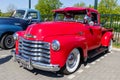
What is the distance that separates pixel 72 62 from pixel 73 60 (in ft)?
0.22

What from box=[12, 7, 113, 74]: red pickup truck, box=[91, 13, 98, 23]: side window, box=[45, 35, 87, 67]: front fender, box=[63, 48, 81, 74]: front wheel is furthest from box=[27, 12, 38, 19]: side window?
box=[45, 35, 87, 67]: front fender

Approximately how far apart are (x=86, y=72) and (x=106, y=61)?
1.71m

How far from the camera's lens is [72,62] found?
223 inches

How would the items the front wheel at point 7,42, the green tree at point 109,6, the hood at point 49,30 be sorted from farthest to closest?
the green tree at point 109,6, the front wheel at point 7,42, the hood at point 49,30

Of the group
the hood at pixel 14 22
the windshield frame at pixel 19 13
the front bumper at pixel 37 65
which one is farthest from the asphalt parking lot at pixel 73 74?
the windshield frame at pixel 19 13

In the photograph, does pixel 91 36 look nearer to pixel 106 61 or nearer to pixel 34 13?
pixel 106 61

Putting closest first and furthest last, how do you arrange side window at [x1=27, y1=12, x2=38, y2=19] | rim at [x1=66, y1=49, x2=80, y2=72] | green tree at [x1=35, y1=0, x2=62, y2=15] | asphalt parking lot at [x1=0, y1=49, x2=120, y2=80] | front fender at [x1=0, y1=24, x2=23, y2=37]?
asphalt parking lot at [x1=0, y1=49, x2=120, y2=80], rim at [x1=66, y1=49, x2=80, y2=72], front fender at [x1=0, y1=24, x2=23, y2=37], side window at [x1=27, y1=12, x2=38, y2=19], green tree at [x1=35, y1=0, x2=62, y2=15]

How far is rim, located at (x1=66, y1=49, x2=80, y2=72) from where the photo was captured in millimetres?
5461

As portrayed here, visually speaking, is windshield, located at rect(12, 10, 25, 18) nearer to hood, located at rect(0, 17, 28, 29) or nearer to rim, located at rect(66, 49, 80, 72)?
hood, located at rect(0, 17, 28, 29)

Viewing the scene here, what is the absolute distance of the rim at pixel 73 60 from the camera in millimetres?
5461

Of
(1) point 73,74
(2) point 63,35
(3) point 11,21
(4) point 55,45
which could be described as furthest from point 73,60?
(3) point 11,21

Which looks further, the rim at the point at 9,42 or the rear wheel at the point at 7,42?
the rim at the point at 9,42

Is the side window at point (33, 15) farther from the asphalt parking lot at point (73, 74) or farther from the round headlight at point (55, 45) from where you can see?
the round headlight at point (55, 45)

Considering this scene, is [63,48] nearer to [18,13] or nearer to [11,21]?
[11,21]
